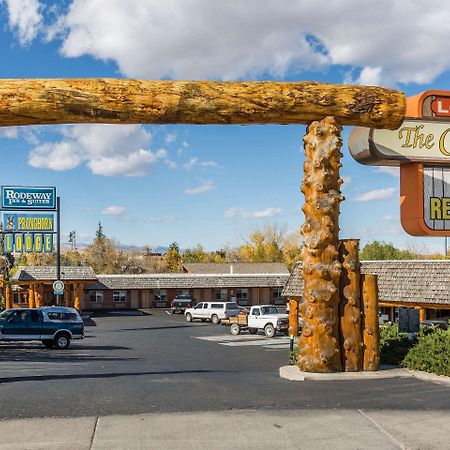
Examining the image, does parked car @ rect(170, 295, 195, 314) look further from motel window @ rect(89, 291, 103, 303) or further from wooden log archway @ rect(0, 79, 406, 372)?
wooden log archway @ rect(0, 79, 406, 372)

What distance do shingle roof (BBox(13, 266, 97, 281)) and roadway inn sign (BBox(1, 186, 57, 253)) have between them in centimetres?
1197

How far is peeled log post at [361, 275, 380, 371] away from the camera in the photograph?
45.3ft

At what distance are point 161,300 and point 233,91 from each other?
50390mm

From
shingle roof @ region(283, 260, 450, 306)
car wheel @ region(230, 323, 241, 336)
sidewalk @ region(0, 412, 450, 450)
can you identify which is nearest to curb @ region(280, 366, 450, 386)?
sidewalk @ region(0, 412, 450, 450)

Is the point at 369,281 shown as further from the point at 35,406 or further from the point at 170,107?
the point at 35,406

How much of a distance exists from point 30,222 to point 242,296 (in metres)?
28.4

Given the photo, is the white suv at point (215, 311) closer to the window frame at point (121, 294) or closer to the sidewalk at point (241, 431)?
the window frame at point (121, 294)

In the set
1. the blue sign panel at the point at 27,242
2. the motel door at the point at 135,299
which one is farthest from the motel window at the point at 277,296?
the blue sign panel at the point at 27,242

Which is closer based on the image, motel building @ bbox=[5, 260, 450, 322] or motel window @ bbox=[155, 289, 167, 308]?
motel building @ bbox=[5, 260, 450, 322]

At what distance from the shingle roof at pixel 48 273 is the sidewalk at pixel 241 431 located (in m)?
43.0

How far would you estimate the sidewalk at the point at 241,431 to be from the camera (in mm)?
8117

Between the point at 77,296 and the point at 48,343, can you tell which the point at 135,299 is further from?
the point at 48,343

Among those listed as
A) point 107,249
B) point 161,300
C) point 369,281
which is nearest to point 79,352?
point 369,281

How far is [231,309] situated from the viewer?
46000 millimetres
